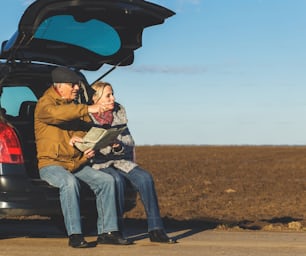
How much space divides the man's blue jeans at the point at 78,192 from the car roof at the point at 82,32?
4.03ft

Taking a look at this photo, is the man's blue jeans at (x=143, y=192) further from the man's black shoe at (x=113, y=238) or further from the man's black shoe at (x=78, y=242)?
the man's black shoe at (x=78, y=242)

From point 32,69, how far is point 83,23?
914 millimetres

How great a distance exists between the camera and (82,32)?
314 inches

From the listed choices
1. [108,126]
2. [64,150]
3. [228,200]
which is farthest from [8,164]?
[228,200]

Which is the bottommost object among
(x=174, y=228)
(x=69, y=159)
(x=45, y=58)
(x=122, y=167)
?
(x=174, y=228)

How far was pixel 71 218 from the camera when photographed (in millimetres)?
7504

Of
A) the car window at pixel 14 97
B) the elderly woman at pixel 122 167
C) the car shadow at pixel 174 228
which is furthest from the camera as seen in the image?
the car shadow at pixel 174 228

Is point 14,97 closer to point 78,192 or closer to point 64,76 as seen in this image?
point 64,76

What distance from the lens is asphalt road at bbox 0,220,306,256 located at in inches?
287

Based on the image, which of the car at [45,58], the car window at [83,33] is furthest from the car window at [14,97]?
the car window at [83,33]

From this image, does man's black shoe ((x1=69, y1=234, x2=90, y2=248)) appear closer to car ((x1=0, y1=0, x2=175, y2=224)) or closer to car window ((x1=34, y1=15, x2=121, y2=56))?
car ((x1=0, y1=0, x2=175, y2=224))

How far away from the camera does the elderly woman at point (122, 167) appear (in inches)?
310

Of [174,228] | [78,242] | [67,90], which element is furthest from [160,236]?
[174,228]

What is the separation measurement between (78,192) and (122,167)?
2.14 ft
